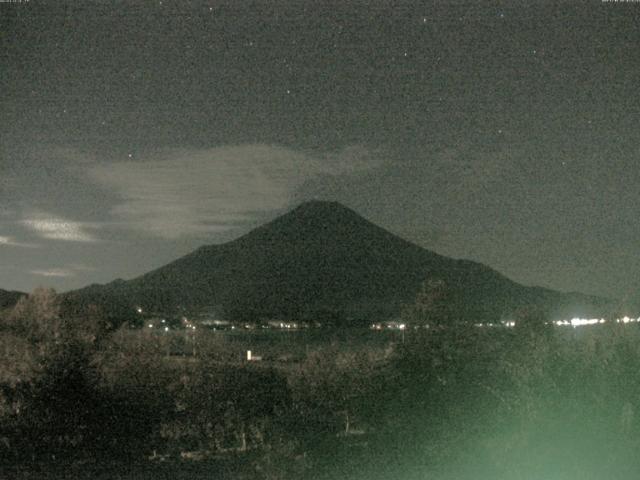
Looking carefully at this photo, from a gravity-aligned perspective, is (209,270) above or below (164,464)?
above

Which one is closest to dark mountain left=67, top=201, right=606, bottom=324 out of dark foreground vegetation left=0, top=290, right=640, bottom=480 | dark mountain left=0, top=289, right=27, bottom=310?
dark mountain left=0, top=289, right=27, bottom=310

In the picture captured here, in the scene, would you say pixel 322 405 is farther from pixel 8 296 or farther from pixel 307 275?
pixel 307 275

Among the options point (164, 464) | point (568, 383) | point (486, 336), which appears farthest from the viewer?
point (164, 464)

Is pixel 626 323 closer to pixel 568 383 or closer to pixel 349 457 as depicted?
pixel 568 383

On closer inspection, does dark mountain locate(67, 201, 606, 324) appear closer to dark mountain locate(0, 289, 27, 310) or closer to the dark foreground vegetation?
dark mountain locate(0, 289, 27, 310)

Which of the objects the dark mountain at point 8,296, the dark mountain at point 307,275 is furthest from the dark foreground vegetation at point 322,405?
the dark mountain at point 307,275

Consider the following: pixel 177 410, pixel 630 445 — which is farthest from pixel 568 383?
pixel 177 410

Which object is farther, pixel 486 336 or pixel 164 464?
pixel 164 464

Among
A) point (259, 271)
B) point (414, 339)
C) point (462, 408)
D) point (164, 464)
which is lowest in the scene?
point (164, 464)
